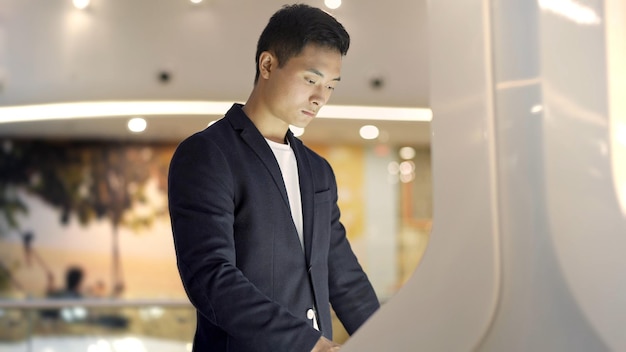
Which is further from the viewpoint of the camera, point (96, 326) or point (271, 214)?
point (96, 326)

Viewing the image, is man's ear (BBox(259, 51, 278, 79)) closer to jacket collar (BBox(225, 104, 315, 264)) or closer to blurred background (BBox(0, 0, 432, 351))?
jacket collar (BBox(225, 104, 315, 264))

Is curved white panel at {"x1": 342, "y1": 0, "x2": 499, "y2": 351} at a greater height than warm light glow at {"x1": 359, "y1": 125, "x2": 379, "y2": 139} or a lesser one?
lesser

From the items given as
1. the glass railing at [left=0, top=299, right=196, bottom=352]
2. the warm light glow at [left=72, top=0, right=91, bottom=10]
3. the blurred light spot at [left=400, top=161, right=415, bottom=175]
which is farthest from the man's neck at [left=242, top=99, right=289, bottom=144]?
the blurred light spot at [left=400, top=161, right=415, bottom=175]

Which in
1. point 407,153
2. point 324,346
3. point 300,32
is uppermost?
point 407,153

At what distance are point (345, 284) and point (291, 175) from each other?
158 millimetres

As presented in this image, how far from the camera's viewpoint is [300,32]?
100 cm

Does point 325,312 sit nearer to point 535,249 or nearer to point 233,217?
Answer: point 233,217

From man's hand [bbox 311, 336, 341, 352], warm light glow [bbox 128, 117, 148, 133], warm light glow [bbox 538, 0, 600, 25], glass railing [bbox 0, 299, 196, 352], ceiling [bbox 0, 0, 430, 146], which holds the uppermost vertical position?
ceiling [bbox 0, 0, 430, 146]

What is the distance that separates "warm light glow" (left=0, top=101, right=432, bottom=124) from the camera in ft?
24.9

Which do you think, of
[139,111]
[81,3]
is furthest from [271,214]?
[139,111]

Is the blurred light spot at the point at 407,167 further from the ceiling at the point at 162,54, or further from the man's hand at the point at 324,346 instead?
the man's hand at the point at 324,346

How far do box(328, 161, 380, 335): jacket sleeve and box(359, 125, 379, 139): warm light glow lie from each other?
23.8 ft

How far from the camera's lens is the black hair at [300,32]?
979mm

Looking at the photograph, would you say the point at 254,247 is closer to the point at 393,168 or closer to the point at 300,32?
the point at 300,32
